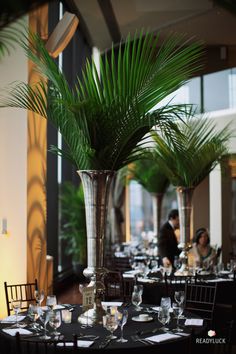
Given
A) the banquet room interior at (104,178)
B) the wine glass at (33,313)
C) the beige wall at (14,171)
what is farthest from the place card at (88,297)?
the beige wall at (14,171)

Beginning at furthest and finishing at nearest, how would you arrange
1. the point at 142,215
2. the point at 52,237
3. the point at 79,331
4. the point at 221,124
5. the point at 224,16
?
the point at 142,215 → the point at 224,16 → the point at 221,124 → the point at 52,237 → the point at 79,331

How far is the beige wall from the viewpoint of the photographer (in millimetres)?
6634

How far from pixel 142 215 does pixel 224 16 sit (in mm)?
7913

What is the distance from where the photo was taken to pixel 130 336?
4.00 metres

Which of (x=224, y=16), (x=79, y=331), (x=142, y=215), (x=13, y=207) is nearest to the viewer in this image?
(x=79, y=331)

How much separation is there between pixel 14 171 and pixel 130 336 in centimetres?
327

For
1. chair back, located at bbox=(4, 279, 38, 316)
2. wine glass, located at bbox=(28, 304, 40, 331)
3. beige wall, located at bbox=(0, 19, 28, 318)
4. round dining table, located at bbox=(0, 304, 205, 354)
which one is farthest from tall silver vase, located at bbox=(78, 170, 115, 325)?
beige wall, located at bbox=(0, 19, 28, 318)

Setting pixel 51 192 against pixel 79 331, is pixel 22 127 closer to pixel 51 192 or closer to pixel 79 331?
pixel 79 331

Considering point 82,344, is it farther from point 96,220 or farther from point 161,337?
point 96,220

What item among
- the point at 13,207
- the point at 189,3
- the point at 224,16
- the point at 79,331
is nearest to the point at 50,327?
the point at 79,331

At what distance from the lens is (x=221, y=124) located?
11727mm

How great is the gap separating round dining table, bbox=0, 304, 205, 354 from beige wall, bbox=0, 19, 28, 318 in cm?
219

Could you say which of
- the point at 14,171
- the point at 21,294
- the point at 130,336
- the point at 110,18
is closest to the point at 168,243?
the point at 14,171

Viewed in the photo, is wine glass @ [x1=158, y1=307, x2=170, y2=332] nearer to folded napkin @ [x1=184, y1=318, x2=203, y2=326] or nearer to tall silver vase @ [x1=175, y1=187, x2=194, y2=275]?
folded napkin @ [x1=184, y1=318, x2=203, y2=326]
